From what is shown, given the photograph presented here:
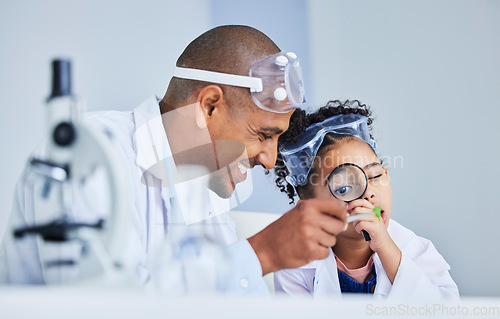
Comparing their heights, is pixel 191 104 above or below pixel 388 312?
above

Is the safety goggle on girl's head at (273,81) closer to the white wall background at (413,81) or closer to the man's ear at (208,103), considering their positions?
the man's ear at (208,103)

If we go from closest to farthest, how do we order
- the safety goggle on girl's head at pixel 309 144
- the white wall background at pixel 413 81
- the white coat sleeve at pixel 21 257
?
the white coat sleeve at pixel 21 257 < the safety goggle on girl's head at pixel 309 144 < the white wall background at pixel 413 81

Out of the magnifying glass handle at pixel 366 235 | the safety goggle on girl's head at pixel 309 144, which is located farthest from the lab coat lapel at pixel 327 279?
the safety goggle on girl's head at pixel 309 144

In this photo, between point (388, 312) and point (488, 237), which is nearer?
point (388, 312)

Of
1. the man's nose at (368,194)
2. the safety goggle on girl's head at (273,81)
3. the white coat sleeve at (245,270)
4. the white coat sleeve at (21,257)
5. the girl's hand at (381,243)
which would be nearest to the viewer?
the white coat sleeve at (245,270)

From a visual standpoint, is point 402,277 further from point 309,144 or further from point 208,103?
point 208,103

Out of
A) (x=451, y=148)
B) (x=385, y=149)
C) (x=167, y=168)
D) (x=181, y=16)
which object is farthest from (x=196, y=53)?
(x=451, y=148)

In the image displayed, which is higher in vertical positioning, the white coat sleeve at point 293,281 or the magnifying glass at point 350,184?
the magnifying glass at point 350,184

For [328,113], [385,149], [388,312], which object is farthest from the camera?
[385,149]

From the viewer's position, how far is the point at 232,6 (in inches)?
87.2

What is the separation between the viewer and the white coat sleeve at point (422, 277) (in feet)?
4.95

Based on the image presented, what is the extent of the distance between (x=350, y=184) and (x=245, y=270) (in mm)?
625

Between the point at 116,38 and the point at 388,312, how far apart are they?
57.2 inches

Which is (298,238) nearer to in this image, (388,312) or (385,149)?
(388,312)
